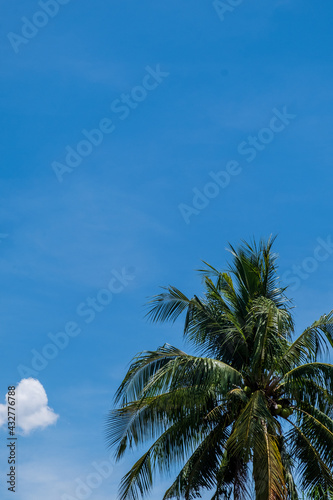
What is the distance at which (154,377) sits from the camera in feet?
59.5

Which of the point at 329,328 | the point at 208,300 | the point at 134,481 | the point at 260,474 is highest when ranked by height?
the point at 208,300

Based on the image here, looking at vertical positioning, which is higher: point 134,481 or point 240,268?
point 240,268

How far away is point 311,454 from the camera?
18.2m

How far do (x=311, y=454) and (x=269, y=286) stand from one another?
4.73 meters

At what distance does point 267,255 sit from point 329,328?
3.05 metres

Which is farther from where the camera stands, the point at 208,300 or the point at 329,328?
the point at 208,300

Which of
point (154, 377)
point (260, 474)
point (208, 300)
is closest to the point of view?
point (260, 474)

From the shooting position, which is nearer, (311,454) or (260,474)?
(260,474)

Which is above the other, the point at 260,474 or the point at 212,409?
the point at 212,409

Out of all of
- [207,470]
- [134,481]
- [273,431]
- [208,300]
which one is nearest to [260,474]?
[273,431]

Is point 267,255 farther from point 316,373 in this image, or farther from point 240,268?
point 316,373

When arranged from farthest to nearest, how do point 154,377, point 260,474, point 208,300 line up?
point 208,300 → point 154,377 → point 260,474

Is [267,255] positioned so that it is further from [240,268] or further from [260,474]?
[260,474]

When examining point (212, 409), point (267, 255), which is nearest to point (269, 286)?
point (267, 255)
